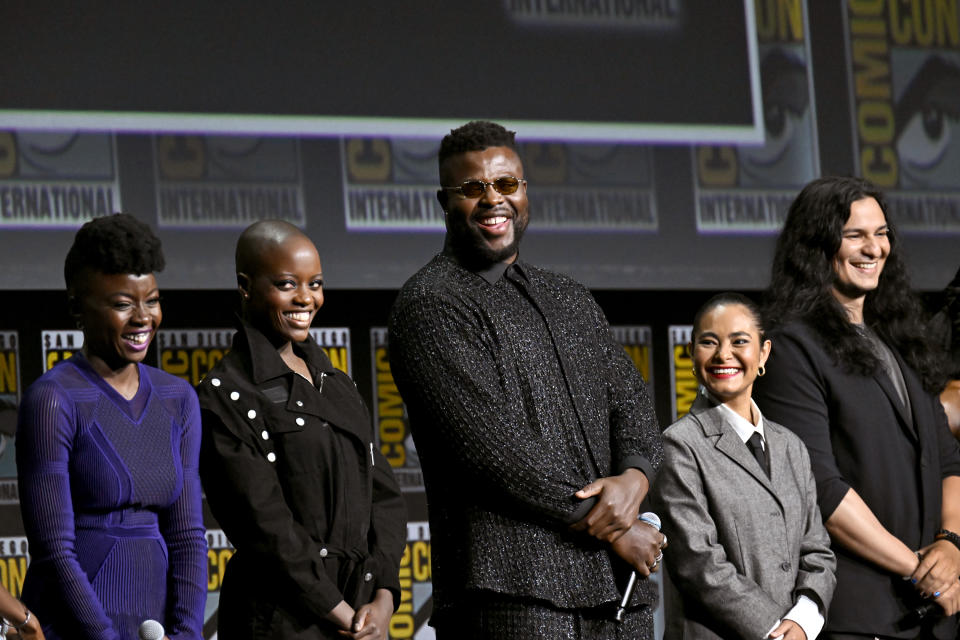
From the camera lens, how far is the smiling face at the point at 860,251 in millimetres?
2980

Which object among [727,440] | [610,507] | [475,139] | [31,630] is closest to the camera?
[31,630]

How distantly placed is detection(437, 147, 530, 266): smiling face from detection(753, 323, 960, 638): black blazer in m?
0.88

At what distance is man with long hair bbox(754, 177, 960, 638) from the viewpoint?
2.80 metres

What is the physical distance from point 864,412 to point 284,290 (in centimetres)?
138

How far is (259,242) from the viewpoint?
2.45 m

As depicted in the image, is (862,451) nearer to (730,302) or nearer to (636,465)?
(730,302)

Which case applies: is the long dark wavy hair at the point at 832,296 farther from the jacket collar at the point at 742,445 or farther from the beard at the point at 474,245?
the beard at the point at 474,245

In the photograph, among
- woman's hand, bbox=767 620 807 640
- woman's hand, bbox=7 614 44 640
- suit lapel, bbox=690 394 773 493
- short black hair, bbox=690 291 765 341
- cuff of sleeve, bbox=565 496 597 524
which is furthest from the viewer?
short black hair, bbox=690 291 765 341

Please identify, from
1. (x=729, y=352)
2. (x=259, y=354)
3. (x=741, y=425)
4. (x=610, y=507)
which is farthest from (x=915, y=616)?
(x=259, y=354)

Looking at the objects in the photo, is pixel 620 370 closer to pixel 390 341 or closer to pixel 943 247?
pixel 390 341

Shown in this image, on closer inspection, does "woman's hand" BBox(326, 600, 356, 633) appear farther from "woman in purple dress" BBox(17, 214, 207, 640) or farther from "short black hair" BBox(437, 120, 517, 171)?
"short black hair" BBox(437, 120, 517, 171)

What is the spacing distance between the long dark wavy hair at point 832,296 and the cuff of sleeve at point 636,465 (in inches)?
30.3

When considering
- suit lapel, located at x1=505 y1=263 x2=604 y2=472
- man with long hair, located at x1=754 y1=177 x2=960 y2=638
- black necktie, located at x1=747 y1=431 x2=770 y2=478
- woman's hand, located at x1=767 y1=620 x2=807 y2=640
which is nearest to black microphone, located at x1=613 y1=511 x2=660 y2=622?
suit lapel, located at x1=505 y1=263 x2=604 y2=472

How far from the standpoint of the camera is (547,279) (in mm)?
2484
